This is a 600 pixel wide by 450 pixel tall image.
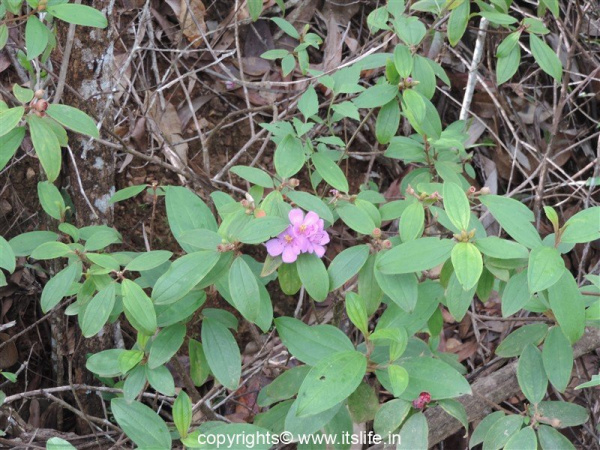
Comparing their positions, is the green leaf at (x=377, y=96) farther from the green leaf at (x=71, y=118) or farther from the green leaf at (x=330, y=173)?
the green leaf at (x=71, y=118)

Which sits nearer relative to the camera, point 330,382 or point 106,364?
point 330,382

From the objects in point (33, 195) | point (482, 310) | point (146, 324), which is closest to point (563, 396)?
point (482, 310)

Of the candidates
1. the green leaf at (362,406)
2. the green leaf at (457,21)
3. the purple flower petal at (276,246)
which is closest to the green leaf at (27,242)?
the purple flower petal at (276,246)

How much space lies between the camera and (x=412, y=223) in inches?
→ 56.1

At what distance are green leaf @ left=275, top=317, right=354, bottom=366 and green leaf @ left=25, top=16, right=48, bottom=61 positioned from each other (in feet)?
2.70

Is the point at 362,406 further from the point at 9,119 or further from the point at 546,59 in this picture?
the point at 546,59

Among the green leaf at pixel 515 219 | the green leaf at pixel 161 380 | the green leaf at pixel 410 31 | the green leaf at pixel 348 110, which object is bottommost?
the green leaf at pixel 161 380

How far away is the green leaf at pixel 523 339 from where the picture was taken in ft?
5.24

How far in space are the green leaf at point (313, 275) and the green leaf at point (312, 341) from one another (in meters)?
0.10

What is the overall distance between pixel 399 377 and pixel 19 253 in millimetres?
1006

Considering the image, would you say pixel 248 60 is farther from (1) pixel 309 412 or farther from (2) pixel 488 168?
(1) pixel 309 412

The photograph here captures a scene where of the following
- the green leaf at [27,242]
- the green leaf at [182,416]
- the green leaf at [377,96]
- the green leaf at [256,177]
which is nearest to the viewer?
the green leaf at [182,416]

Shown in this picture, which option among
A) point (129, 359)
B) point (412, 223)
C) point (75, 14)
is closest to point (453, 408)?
point (412, 223)

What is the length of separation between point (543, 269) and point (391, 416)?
47 centimetres
